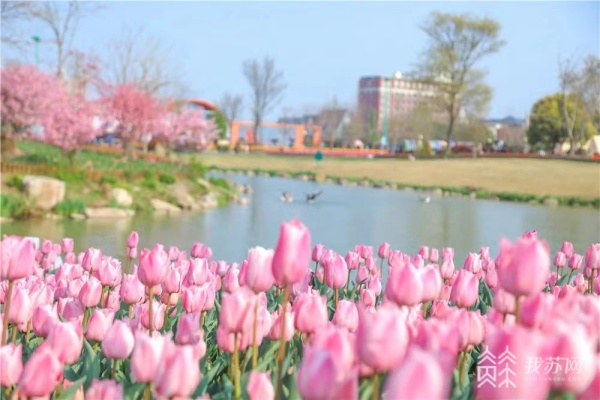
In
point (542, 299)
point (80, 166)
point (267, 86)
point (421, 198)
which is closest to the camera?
point (542, 299)

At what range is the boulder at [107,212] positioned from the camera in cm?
1059

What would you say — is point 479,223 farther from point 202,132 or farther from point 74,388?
point 202,132

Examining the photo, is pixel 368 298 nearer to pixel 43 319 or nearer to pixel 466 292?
pixel 466 292

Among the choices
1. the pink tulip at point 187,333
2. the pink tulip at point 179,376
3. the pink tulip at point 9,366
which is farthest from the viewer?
the pink tulip at point 187,333

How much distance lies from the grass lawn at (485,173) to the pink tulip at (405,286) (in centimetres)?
2052

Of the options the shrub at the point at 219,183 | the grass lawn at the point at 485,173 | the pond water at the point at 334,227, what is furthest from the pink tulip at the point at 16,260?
the grass lawn at the point at 485,173

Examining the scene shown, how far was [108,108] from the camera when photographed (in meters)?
21.3

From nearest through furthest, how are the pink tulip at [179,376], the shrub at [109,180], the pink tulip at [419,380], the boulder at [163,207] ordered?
the pink tulip at [419,380]
the pink tulip at [179,376]
the shrub at [109,180]
the boulder at [163,207]

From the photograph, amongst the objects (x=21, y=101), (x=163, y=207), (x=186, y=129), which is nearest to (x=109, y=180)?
(x=163, y=207)

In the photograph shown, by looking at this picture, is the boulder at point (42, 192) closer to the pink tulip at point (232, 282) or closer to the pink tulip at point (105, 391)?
the pink tulip at point (232, 282)

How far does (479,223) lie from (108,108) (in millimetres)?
12240

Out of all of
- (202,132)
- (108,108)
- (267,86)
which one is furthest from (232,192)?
(267,86)

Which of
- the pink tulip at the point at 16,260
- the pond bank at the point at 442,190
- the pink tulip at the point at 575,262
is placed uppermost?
the pink tulip at the point at 16,260

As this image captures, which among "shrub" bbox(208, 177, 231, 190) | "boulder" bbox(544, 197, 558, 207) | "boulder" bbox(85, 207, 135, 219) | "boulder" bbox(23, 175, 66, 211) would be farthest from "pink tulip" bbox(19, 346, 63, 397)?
"boulder" bbox(544, 197, 558, 207)
